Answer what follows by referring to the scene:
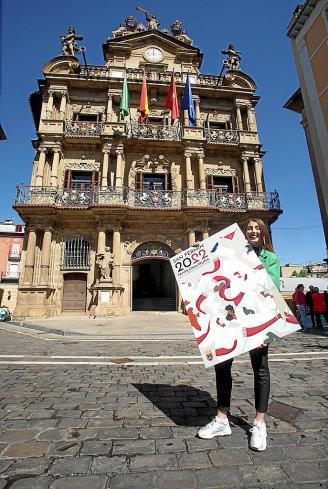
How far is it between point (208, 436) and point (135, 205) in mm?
15966

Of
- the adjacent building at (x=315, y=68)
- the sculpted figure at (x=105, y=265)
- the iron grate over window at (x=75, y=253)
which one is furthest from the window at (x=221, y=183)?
the iron grate over window at (x=75, y=253)

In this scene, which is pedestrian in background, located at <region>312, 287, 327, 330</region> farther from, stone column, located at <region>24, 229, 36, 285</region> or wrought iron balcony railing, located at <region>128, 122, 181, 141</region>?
stone column, located at <region>24, 229, 36, 285</region>

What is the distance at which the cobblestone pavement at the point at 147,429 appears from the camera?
188cm

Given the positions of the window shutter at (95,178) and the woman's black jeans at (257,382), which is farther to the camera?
Result: the window shutter at (95,178)

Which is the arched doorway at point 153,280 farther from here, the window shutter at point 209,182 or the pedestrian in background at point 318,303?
the pedestrian in background at point 318,303

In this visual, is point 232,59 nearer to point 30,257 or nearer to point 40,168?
point 40,168

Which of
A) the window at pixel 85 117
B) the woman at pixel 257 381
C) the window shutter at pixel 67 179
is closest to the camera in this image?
the woman at pixel 257 381

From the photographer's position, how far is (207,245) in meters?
3.00

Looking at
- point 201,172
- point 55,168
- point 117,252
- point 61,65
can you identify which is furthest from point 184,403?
point 61,65

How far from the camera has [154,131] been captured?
63.7 feet

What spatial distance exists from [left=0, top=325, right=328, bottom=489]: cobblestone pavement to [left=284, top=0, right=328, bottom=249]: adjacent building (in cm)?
983

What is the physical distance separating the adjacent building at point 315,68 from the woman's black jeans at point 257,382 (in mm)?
11129

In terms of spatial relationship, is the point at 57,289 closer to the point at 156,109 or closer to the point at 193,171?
the point at 193,171

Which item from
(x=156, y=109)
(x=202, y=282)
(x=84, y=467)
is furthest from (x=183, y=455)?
(x=156, y=109)
